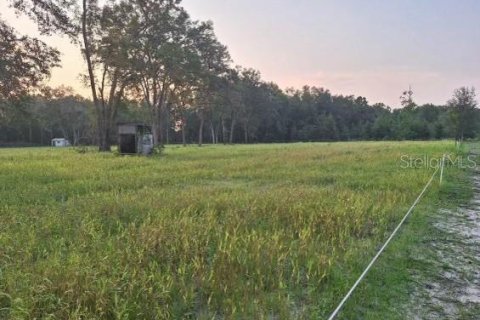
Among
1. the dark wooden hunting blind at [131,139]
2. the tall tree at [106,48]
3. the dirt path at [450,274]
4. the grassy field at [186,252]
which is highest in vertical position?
the tall tree at [106,48]

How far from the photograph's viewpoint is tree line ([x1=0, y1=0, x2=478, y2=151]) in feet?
62.4

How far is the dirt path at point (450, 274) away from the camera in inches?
171

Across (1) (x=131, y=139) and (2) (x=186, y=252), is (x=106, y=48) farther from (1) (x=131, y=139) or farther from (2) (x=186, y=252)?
(2) (x=186, y=252)

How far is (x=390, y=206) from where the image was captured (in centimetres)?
869

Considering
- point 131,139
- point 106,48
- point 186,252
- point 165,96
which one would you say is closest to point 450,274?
point 186,252

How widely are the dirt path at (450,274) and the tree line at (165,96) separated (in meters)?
15.7

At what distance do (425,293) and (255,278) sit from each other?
181 centimetres

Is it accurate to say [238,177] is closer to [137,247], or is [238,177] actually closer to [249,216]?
[249,216]

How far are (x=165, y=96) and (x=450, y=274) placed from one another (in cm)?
5075

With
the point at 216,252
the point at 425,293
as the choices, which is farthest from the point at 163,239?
the point at 425,293

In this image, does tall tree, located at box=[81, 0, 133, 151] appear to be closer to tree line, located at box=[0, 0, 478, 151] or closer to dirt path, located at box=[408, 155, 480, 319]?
tree line, located at box=[0, 0, 478, 151]

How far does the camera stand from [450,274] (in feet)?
17.6

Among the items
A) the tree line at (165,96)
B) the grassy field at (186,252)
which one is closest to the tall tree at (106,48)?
the tree line at (165,96)

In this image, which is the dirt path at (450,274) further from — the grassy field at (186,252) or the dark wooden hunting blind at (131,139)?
the dark wooden hunting blind at (131,139)
